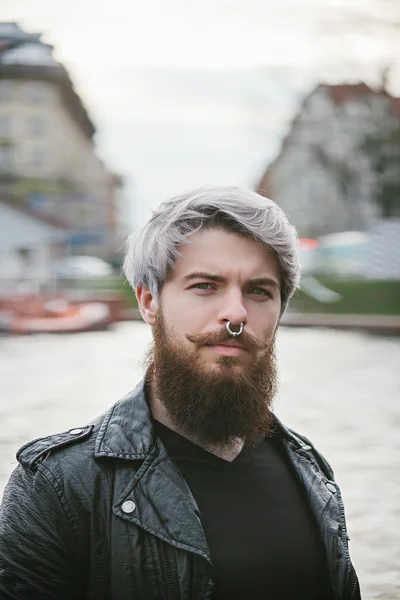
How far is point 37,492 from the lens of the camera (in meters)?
1.82

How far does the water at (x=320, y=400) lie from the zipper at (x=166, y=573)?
73cm

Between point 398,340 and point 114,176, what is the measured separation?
76313mm

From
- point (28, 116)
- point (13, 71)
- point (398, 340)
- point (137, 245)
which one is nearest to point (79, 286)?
point (398, 340)

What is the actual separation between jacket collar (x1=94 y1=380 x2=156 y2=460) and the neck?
0.06 meters

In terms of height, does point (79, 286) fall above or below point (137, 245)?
above

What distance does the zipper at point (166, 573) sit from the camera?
180 cm

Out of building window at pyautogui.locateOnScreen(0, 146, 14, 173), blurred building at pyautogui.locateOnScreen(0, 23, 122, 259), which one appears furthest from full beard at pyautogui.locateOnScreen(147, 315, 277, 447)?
building window at pyautogui.locateOnScreen(0, 146, 14, 173)

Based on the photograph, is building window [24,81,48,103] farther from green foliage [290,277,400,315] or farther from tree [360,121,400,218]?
green foliage [290,277,400,315]

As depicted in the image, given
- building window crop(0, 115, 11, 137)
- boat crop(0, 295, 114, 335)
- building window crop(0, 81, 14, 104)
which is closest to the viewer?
boat crop(0, 295, 114, 335)

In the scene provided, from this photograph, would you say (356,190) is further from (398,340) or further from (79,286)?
(398,340)

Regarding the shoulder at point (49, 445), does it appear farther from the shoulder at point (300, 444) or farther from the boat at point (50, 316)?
the boat at point (50, 316)

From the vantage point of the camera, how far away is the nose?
196 centimetres

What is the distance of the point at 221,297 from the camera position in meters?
2.00

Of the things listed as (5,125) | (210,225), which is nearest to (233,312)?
(210,225)
